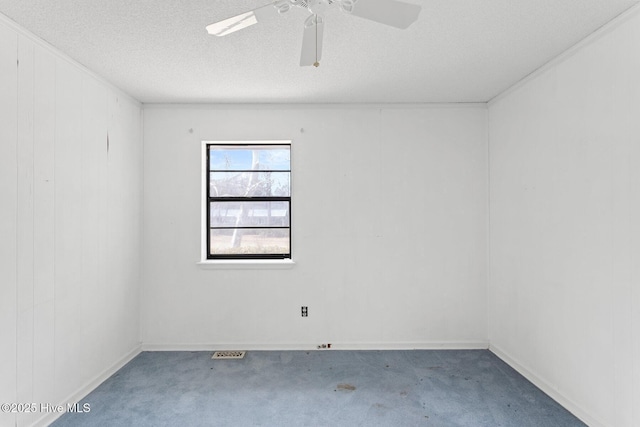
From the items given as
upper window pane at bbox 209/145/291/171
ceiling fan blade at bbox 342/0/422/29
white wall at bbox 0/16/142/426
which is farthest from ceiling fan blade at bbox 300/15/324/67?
upper window pane at bbox 209/145/291/171

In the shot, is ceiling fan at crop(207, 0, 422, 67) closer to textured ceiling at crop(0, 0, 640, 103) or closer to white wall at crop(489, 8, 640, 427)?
textured ceiling at crop(0, 0, 640, 103)

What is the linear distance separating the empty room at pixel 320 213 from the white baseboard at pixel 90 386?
0.02m

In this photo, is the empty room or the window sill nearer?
the empty room

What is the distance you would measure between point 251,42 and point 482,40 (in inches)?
58.2

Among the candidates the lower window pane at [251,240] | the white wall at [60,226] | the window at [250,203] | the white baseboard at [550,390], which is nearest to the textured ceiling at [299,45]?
the white wall at [60,226]

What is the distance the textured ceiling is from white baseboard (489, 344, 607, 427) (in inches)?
94.2

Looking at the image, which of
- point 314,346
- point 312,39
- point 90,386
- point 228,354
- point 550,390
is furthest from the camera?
point 314,346

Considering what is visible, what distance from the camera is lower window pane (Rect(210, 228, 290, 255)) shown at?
146 inches

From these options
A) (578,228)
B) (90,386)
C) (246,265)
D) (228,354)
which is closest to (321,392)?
(228,354)

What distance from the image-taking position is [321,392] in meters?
2.65

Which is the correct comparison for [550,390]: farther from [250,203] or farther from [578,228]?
[250,203]

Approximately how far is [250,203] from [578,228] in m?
2.81

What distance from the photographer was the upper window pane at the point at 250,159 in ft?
12.2

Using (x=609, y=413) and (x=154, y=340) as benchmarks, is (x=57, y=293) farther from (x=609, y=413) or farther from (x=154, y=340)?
(x=609, y=413)
